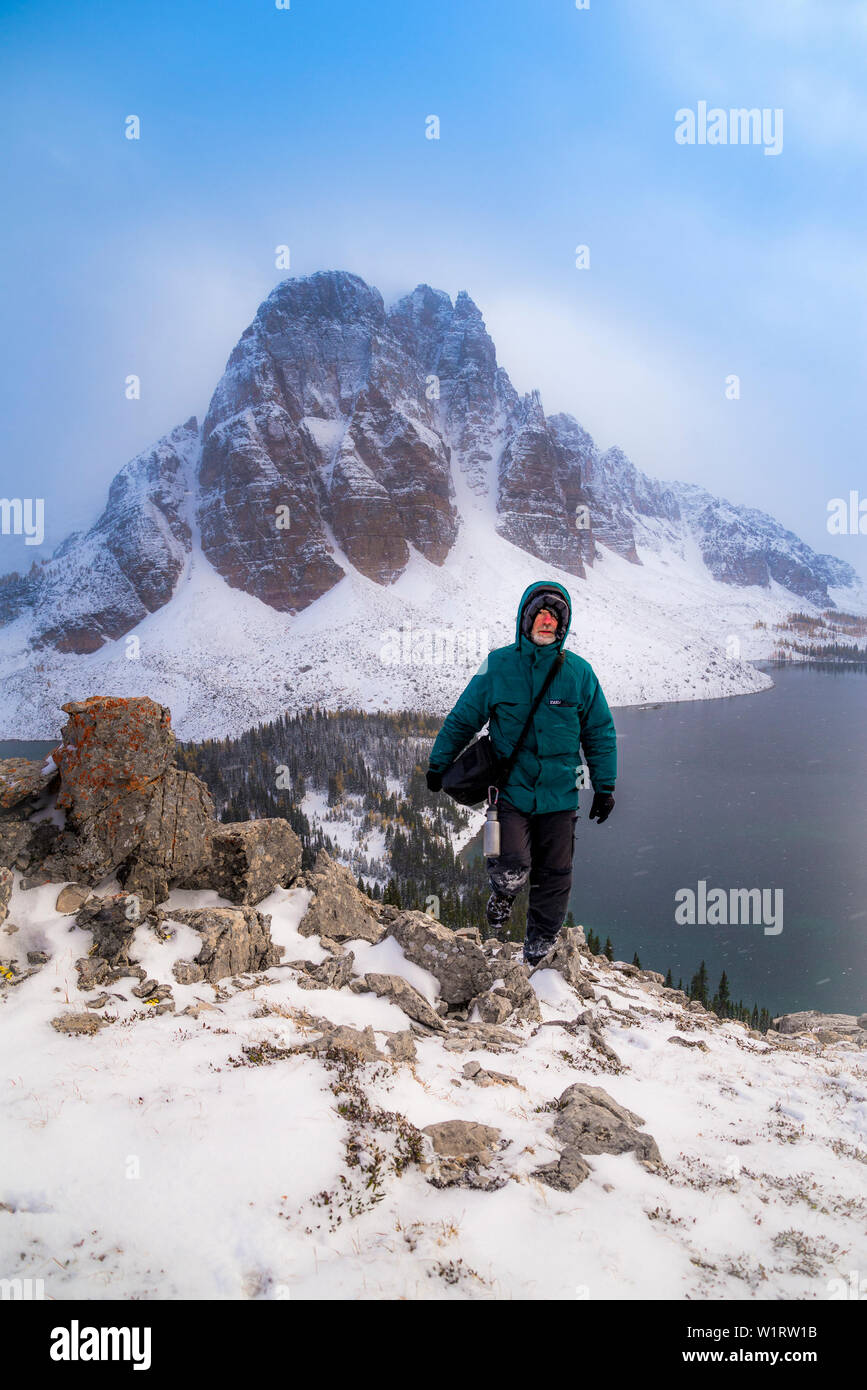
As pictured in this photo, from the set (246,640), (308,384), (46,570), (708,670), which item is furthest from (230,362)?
(708,670)

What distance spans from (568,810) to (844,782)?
8597cm

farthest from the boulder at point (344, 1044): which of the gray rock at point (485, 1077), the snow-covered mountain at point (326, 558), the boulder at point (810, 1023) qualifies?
the snow-covered mountain at point (326, 558)

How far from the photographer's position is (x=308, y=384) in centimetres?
16600

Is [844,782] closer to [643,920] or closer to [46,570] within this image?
[643,920]

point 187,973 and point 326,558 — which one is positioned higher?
point 326,558

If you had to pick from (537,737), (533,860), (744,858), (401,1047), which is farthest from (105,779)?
(744,858)

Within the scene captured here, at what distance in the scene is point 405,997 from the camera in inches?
292

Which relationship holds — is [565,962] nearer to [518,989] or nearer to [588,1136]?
[518,989]

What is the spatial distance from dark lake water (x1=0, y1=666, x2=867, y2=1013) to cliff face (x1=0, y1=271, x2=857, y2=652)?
8644 cm

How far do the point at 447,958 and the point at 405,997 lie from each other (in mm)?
1535

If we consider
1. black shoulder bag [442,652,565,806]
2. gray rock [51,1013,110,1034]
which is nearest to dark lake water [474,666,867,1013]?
black shoulder bag [442,652,565,806]

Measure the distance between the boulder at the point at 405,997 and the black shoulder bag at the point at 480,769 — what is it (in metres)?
2.89

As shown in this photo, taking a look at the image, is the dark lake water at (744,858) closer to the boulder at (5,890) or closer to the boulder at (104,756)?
the boulder at (104,756)

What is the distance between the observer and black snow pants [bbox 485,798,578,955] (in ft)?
21.7
